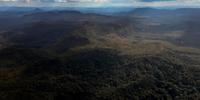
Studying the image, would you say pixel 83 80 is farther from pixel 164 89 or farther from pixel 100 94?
pixel 164 89

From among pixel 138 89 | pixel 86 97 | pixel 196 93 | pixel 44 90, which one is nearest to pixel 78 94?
pixel 86 97

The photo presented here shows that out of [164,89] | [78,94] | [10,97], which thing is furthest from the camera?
[164,89]

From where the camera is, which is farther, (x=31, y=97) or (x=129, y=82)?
(x=129, y=82)

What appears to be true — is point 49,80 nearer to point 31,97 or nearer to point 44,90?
point 44,90

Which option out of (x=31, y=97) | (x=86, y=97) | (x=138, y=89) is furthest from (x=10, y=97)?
(x=138, y=89)

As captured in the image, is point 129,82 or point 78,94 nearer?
point 78,94

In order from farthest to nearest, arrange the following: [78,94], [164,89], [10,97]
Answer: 1. [164,89]
2. [78,94]
3. [10,97]

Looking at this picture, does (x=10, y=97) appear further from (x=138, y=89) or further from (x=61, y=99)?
(x=138, y=89)

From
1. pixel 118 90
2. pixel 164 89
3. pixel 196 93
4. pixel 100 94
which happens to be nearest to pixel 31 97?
pixel 100 94
